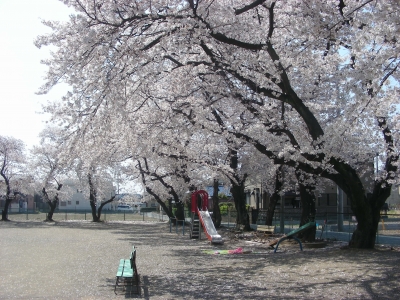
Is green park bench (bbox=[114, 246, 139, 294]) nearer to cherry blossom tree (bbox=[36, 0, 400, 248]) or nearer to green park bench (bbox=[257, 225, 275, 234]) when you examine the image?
cherry blossom tree (bbox=[36, 0, 400, 248])

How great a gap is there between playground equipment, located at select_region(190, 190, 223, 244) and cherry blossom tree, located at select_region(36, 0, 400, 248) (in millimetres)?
6189

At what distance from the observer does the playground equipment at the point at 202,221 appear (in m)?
21.9

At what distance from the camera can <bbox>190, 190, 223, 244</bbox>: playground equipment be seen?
71.9 ft

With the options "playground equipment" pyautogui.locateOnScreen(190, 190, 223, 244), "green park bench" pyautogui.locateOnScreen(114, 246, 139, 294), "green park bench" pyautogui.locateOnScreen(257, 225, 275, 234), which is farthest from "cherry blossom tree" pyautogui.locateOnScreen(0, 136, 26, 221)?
"green park bench" pyautogui.locateOnScreen(114, 246, 139, 294)

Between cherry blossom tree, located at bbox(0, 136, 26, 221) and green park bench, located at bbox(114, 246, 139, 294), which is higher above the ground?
cherry blossom tree, located at bbox(0, 136, 26, 221)

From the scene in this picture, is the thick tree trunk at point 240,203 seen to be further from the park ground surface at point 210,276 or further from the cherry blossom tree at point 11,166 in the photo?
Answer: the cherry blossom tree at point 11,166

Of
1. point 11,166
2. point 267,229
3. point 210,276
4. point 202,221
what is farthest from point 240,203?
point 11,166

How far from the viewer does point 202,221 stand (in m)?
24.4

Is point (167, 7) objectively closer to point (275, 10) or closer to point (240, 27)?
point (240, 27)

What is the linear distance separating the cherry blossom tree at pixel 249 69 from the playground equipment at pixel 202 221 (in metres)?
6.19

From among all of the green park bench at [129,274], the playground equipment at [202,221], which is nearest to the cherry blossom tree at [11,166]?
the playground equipment at [202,221]

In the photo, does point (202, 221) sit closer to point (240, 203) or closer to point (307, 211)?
point (240, 203)

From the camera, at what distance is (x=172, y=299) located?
8.60m

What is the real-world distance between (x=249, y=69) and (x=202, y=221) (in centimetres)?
1181
